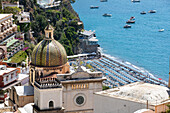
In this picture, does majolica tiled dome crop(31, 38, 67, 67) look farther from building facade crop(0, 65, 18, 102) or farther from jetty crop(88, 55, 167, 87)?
jetty crop(88, 55, 167, 87)

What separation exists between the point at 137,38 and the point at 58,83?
11390 centimetres

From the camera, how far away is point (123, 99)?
32.8 m

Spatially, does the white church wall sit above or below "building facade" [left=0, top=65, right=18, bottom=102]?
above

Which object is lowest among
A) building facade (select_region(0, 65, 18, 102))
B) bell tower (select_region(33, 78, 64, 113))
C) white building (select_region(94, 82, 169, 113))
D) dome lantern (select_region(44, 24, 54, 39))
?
building facade (select_region(0, 65, 18, 102))

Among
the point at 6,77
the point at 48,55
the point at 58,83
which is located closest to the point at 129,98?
the point at 58,83

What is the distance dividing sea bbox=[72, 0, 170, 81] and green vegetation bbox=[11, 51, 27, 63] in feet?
105

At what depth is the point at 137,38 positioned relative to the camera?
153375mm

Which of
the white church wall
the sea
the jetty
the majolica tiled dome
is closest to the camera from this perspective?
the white church wall

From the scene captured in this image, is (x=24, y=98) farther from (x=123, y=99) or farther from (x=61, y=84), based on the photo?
(x=123, y=99)

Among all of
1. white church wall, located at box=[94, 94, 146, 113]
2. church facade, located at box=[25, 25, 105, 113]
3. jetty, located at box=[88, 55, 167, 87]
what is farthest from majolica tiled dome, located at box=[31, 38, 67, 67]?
jetty, located at box=[88, 55, 167, 87]

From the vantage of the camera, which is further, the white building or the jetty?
the jetty

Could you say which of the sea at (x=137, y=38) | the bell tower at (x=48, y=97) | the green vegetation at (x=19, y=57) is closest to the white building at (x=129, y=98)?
the bell tower at (x=48, y=97)

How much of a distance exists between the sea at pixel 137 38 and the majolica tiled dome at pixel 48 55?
55272 millimetres

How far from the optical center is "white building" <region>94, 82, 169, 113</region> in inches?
1271
